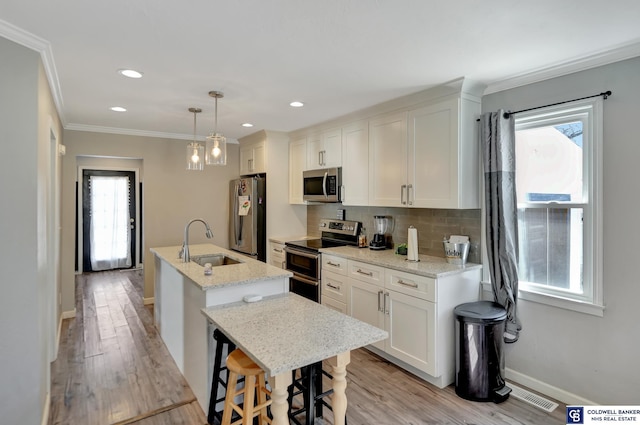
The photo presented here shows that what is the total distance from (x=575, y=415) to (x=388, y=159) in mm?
2366

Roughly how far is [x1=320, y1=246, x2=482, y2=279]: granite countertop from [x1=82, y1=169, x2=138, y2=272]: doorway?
5083 mm

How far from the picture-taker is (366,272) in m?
3.21

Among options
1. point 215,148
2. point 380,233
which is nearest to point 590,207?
point 380,233

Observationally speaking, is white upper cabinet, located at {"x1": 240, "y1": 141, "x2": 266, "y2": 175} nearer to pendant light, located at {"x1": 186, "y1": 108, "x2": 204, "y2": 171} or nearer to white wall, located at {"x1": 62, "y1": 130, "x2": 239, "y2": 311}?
white wall, located at {"x1": 62, "y1": 130, "x2": 239, "y2": 311}

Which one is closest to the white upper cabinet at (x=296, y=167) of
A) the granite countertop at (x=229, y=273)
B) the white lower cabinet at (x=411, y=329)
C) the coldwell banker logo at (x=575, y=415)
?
the granite countertop at (x=229, y=273)

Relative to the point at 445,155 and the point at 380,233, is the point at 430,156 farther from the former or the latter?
the point at 380,233

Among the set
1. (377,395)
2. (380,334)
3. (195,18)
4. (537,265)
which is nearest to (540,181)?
(537,265)

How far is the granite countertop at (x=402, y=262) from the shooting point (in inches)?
107

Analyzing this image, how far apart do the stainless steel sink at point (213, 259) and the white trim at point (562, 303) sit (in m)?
2.44

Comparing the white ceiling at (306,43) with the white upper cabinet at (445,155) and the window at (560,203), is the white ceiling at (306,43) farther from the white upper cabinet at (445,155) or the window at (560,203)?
the window at (560,203)

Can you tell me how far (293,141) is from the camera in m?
4.79

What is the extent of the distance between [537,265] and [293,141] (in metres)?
3.22

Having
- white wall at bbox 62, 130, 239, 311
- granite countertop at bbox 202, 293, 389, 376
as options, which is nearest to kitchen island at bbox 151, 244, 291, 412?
granite countertop at bbox 202, 293, 389, 376

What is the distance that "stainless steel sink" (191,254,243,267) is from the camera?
3.34 meters
